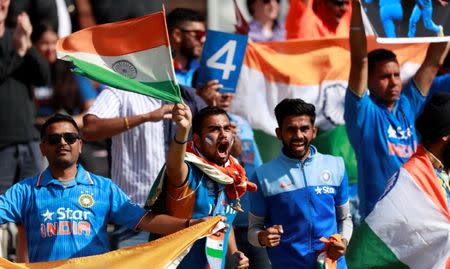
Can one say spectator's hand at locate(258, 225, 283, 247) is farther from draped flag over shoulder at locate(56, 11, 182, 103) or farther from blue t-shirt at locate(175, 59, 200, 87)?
blue t-shirt at locate(175, 59, 200, 87)

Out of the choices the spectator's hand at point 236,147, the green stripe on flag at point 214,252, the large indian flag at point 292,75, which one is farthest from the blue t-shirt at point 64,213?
the large indian flag at point 292,75

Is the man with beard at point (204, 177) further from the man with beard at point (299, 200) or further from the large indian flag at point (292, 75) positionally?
the large indian flag at point (292, 75)

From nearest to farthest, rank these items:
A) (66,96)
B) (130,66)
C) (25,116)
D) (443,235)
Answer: (130,66) → (443,235) → (25,116) → (66,96)

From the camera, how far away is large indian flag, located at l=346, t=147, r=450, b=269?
7605 mm

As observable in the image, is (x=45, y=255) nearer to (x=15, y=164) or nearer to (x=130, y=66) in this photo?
(x=130, y=66)

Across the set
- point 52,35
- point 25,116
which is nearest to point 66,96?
point 52,35

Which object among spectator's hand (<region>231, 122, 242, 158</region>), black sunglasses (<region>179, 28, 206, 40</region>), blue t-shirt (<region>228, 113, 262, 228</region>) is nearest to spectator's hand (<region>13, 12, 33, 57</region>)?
black sunglasses (<region>179, 28, 206, 40</region>)

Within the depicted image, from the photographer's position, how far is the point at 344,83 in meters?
9.98

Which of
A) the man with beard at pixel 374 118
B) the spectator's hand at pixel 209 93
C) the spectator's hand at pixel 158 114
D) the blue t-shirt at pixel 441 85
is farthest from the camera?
the blue t-shirt at pixel 441 85

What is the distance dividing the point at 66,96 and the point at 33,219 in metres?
4.56

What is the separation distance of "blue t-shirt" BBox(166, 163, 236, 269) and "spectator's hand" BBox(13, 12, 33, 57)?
3.00 metres

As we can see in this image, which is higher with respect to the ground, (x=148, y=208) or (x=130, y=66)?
(x=130, y=66)

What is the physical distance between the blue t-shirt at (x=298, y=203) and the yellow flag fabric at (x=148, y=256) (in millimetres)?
649

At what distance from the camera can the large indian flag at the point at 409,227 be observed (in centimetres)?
761
